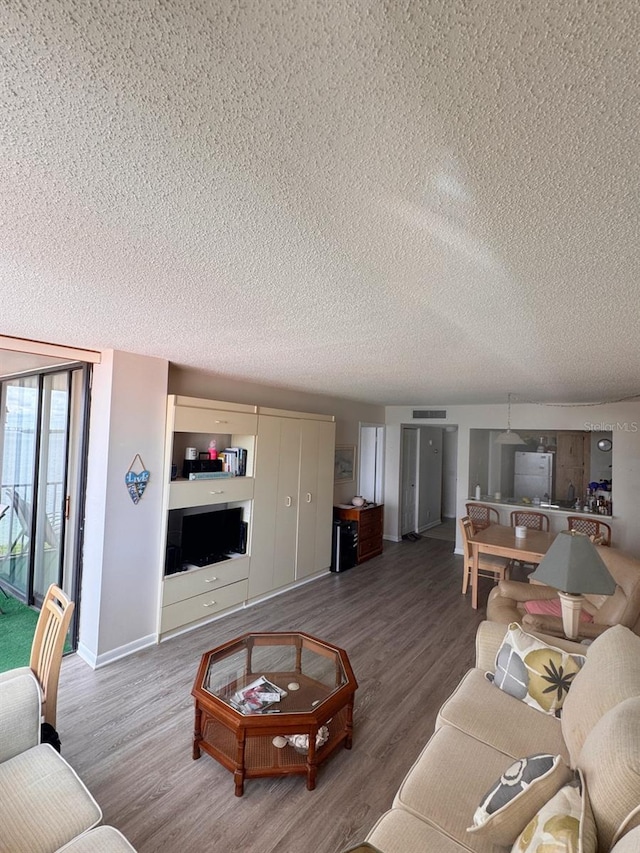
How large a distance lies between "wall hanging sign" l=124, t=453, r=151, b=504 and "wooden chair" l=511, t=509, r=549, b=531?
4.92 meters

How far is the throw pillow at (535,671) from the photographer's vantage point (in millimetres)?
1981

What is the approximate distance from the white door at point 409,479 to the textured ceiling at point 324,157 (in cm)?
529

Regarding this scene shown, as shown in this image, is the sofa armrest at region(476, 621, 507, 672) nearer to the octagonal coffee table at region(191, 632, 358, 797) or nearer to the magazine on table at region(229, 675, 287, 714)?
the octagonal coffee table at region(191, 632, 358, 797)

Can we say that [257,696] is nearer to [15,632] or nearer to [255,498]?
[255,498]

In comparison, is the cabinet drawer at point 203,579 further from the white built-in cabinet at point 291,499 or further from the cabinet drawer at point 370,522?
the cabinet drawer at point 370,522

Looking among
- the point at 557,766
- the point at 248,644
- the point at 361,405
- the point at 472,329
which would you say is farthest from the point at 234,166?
the point at 361,405

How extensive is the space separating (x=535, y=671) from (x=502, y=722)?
32 cm

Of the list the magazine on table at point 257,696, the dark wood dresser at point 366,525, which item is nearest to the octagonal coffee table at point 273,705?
the magazine on table at point 257,696

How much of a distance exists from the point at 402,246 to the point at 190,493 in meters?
2.97

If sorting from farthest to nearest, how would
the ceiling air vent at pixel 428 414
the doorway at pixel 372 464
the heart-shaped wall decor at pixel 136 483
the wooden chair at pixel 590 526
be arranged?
the doorway at pixel 372 464, the ceiling air vent at pixel 428 414, the wooden chair at pixel 590 526, the heart-shaped wall decor at pixel 136 483

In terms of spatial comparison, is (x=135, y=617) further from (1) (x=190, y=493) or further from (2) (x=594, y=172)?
(2) (x=594, y=172)

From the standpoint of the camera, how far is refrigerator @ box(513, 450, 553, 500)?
7719 mm

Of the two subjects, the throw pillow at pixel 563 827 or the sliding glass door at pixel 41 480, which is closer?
the throw pillow at pixel 563 827

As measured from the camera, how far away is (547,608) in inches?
127
